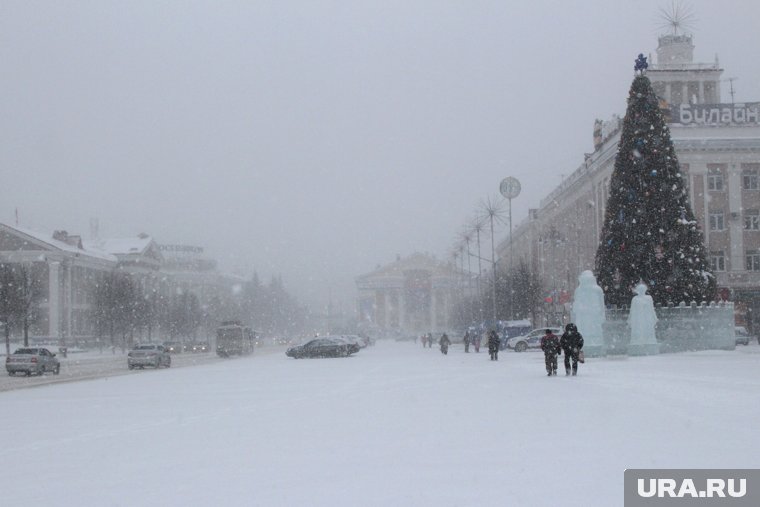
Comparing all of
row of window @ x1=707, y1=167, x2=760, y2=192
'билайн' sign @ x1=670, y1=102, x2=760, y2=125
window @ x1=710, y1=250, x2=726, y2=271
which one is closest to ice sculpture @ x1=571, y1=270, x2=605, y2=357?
window @ x1=710, y1=250, x2=726, y2=271

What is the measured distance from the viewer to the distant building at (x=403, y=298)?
151 meters

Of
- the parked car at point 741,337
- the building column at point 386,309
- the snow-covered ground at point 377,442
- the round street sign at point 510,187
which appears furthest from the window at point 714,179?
the building column at point 386,309

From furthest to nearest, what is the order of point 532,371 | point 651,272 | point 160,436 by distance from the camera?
point 651,272, point 532,371, point 160,436

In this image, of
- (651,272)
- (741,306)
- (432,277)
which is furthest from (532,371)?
(432,277)

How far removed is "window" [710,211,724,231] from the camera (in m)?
67.8

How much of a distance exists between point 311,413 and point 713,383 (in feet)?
36.3

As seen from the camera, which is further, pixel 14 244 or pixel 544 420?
pixel 14 244

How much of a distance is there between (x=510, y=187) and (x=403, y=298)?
90749 millimetres

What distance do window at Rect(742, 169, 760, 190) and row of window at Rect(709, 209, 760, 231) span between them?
1.86 m

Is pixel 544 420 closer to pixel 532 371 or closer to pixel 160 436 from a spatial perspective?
pixel 160 436

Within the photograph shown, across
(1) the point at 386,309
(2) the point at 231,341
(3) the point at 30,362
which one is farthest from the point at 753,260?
(1) the point at 386,309

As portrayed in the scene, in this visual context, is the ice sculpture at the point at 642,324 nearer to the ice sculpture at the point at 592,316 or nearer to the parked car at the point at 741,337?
the ice sculpture at the point at 592,316

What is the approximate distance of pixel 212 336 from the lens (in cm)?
12825

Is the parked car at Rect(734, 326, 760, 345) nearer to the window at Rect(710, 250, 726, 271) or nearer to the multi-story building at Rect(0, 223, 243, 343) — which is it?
the window at Rect(710, 250, 726, 271)
